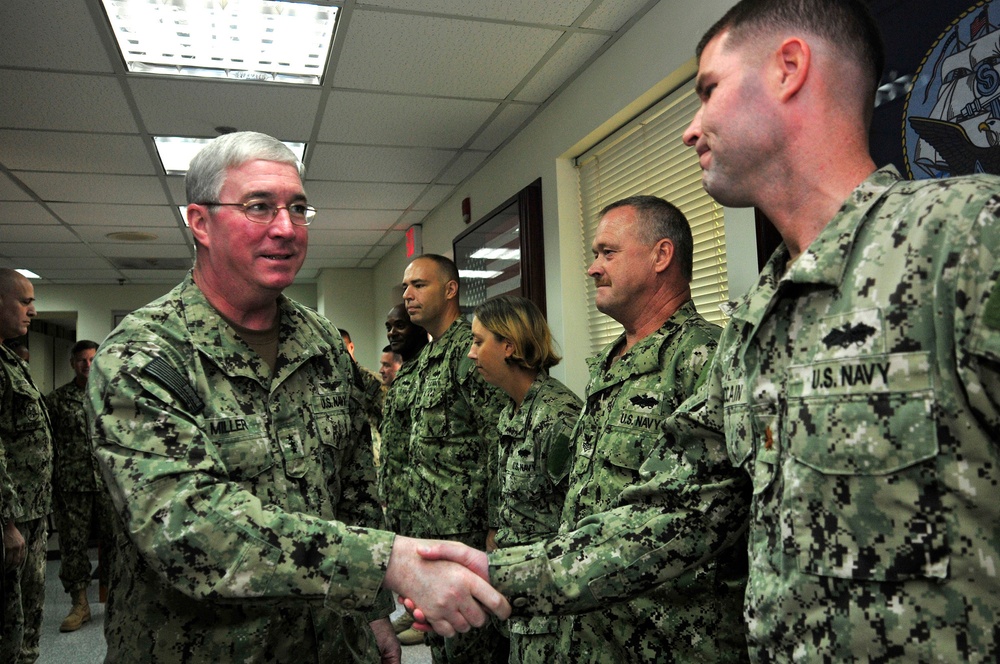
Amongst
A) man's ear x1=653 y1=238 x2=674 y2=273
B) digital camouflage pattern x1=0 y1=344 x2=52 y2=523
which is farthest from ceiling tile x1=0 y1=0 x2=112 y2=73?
man's ear x1=653 y1=238 x2=674 y2=273

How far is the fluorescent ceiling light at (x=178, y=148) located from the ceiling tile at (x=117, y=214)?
118cm

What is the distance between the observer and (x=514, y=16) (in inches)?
112

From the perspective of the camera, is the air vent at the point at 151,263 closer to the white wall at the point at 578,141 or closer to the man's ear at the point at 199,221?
the white wall at the point at 578,141

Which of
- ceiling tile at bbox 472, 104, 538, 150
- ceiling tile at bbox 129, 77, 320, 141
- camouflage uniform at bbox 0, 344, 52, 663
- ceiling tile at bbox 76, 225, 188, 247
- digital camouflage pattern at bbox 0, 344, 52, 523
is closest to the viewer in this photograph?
camouflage uniform at bbox 0, 344, 52, 663

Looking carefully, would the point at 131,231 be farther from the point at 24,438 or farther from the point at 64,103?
the point at 24,438

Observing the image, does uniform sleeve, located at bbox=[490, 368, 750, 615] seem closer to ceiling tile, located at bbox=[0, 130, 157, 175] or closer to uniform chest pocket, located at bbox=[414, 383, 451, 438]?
uniform chest pocket, located at bbox=[414, 383, 451, 438]

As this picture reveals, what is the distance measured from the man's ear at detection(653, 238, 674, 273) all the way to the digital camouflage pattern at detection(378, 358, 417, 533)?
144 cm

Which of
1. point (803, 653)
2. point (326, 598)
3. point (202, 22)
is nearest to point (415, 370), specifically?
point (202, 22)

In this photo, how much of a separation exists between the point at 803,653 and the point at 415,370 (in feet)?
8.00

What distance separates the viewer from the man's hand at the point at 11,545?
2.61 metres

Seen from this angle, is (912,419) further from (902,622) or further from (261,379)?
(261,379)

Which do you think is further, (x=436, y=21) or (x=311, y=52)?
(x=311, y=52)

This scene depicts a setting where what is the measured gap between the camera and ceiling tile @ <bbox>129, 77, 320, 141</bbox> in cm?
342

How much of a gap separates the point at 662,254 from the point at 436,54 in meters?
1.74
